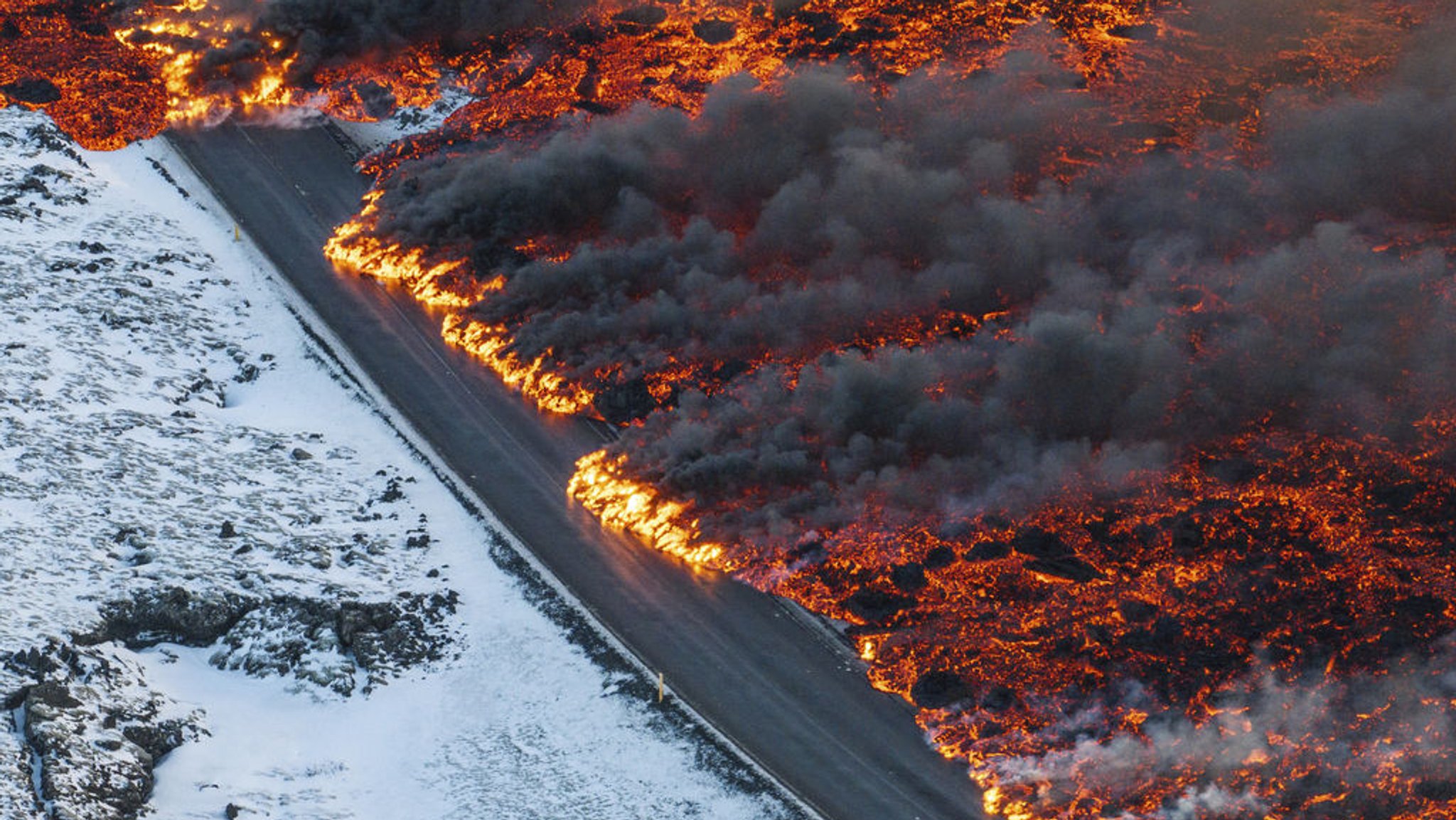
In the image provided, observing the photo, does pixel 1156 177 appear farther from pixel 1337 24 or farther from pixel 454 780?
pixel 454 780

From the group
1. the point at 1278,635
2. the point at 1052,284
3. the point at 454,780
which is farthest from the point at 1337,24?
the point at 454,780

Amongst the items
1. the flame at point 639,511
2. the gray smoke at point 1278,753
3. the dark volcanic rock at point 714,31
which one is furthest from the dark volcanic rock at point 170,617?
the dark volcanic rock at point 714,31

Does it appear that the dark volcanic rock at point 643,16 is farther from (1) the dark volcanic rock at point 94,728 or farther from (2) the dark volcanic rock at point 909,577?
(1) the dark volcanic rock at point 94,728

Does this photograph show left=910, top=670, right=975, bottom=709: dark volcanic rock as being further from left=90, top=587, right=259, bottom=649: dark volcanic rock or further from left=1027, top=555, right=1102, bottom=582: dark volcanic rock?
left=90, top=587, right=259, bottom=649: dark volcanic rock

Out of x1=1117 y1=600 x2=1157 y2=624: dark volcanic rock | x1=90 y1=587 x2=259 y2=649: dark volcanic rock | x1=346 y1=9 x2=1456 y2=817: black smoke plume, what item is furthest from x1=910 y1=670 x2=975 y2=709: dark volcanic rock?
x1=90 y1=587 x2=259 y2=649: dark volcanic rock

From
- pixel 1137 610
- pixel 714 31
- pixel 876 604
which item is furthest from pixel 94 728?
pixel 714 31
